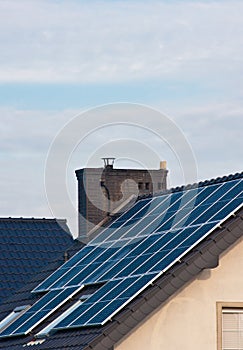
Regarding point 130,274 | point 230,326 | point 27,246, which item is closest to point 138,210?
point 130,274

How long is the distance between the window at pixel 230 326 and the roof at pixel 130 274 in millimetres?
1054

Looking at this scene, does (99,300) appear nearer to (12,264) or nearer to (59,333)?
(59,333)

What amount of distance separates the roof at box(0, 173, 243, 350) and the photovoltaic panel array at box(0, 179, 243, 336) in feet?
0.08

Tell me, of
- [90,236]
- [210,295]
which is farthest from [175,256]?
[90,236]

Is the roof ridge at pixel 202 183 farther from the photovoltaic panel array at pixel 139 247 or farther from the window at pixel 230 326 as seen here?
the window at pixel 230 326

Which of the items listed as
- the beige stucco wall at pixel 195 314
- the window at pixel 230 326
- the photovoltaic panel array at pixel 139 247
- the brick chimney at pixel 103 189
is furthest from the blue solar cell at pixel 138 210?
the window at pixel 230 326

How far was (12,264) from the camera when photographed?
41094mm

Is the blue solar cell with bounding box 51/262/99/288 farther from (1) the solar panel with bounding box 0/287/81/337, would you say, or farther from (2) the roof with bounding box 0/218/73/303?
(2) the roof with bounding box 0/218/73/303

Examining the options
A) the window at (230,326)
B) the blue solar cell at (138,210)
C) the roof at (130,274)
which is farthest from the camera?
the blue solar cell at (138,210)

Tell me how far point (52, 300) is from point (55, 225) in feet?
39.4

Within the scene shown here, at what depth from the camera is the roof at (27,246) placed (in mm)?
40344

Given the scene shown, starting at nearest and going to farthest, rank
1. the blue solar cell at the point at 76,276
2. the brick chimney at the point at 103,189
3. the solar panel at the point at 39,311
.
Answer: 1. the solar panel at the point at 39,311
2. the blue solar cell at the point at 76,276
3. the brick chimney at the point at 103,189

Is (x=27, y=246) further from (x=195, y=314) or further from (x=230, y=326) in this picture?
(x=195, y=314)

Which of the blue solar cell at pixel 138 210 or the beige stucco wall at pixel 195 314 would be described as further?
the blue solar cell at pixel 138 210
